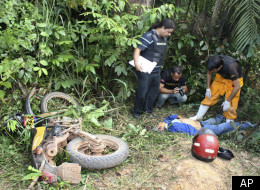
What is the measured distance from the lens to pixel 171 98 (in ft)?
17.0

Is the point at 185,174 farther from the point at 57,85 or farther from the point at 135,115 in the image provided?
the point at 57,85

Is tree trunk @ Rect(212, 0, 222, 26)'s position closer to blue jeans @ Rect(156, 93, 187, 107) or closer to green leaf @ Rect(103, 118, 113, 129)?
blue jeans @ Rect(156, 93, 187, 107)

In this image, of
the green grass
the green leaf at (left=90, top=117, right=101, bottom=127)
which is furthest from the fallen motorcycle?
the green leaf at (left=90, top=117, right=101, bottom=127)

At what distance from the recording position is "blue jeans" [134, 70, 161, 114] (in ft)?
14.1

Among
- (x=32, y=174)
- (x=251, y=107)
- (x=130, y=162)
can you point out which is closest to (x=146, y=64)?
(x=130, y=162)

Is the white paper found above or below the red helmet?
above

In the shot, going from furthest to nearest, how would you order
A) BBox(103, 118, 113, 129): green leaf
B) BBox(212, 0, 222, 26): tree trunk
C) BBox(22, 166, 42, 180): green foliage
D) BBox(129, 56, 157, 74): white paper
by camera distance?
BBox(212, 0, 222, 26): tree trunk
BBox(129, 56, 157, 74): white paper
BBox(103, 118, 113, 129): green leaf
BBox(22, 166, 42, 180): green foliage

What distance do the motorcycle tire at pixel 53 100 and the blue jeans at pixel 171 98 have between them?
1757 millimetres

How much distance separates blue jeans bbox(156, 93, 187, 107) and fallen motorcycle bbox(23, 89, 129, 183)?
75.4 inches

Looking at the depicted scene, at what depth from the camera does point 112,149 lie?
3.41 meters

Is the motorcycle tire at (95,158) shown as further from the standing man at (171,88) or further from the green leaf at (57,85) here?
the standing man at (171,88)

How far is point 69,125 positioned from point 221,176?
1980mm

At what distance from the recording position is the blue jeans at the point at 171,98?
5031mm

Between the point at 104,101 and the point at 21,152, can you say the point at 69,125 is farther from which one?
the point at 104,101
